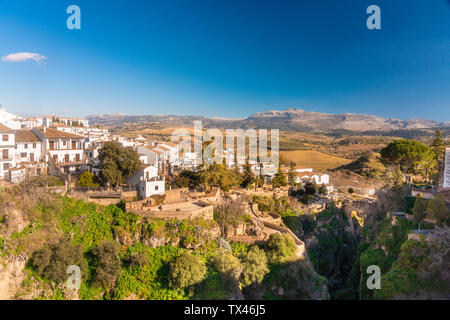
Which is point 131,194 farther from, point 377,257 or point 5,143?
point 377,257

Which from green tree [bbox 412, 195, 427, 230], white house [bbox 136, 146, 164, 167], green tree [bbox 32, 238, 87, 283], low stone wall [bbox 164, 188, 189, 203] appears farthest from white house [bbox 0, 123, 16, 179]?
green tree [bbox 412, 195, 427, 230]

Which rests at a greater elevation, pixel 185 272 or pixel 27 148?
pixel 27 148

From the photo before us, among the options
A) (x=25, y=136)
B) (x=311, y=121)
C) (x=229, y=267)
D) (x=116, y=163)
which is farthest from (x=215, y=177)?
(x=311, y=121)

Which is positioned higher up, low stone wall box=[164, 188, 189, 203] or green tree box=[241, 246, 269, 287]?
low stone wall box=[164, 188, 189, 203]

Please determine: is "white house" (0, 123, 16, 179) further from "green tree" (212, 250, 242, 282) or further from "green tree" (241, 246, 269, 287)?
"green tree" (241, 246, 269, 287)

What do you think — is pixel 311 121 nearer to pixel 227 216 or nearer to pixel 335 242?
pixel 335 242

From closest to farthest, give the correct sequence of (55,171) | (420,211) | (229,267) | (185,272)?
(185,272) < (229,267) < (420,211) < (55,171)
